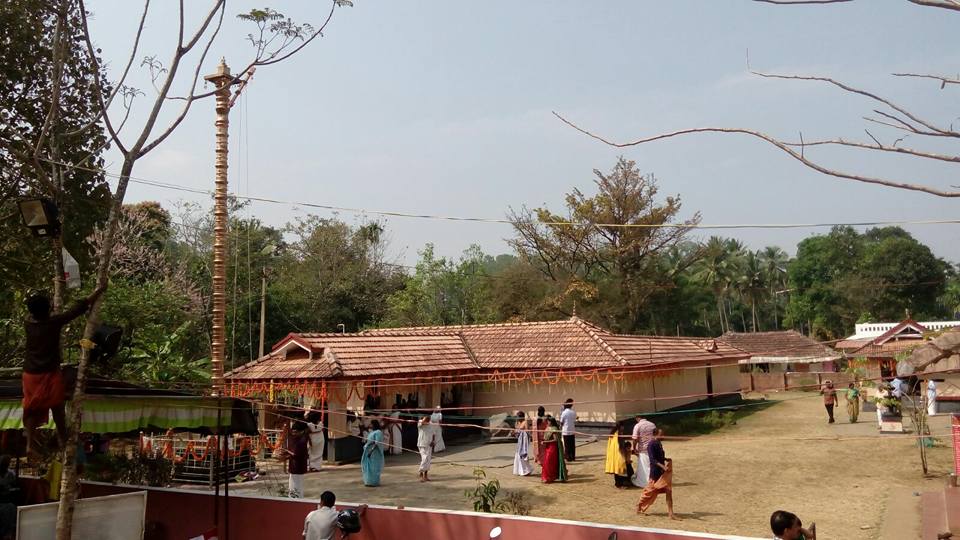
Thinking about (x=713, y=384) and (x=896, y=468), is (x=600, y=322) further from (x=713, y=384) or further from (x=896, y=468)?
(x=896, y=468)

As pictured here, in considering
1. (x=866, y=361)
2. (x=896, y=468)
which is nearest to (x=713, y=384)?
(x=866, y=361)

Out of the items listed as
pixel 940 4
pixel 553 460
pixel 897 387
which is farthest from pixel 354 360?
pixel 940 4

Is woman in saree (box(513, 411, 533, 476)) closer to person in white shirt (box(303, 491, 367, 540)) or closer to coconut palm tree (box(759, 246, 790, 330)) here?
person in white shirt (box(303, 491, 367, 540))

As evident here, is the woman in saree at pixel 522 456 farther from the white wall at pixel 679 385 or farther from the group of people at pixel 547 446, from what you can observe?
the white wall at pixel 679 385

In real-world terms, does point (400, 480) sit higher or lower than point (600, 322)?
lower

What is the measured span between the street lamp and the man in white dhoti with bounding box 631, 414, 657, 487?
9022 mm

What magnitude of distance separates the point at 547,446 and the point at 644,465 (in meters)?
2.26

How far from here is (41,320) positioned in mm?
6145

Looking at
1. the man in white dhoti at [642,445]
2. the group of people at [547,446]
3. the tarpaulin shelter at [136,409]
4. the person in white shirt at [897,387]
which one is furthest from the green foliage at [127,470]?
the person in white shirt at [897,387]

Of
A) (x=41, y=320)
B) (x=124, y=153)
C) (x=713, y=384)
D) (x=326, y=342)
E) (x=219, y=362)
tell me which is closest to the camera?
(x=41, y=320)

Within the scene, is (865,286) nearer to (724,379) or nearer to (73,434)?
(724,379)

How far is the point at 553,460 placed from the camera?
15203 millimetres

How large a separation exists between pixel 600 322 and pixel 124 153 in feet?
101

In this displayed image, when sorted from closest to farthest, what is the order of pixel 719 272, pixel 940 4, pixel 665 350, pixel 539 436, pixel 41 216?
pixel 940 4
pixel 41 216
pixel 539 436
pixel 665 350
pixel 719 272
